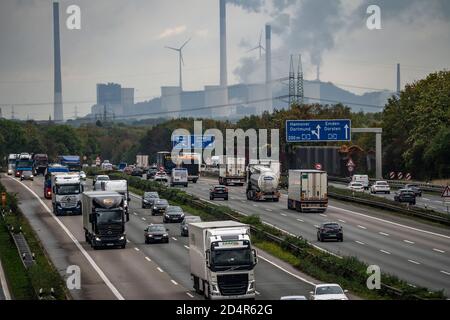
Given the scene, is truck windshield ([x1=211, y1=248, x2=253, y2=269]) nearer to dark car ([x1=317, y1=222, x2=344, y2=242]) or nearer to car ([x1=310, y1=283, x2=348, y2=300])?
car ([x1=310, y1=283, x2=348, y2=300])

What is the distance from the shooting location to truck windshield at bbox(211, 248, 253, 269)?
44.6 metres

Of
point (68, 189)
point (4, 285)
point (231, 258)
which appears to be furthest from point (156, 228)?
point (231, 258)

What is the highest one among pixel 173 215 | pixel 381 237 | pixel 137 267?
pixel 173 215

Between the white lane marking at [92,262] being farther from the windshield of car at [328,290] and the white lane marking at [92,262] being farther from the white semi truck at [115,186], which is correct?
the windshield of car at [328,290]

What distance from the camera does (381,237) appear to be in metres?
74.4

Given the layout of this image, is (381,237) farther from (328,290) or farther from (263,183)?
(328,290)

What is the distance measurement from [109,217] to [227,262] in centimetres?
2339

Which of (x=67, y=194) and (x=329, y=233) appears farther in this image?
(x=67, y=194)

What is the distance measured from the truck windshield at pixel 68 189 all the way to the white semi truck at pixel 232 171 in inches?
1616

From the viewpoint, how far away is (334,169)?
153 m

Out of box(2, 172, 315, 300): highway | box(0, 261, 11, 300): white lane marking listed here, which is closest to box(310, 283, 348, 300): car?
box(2, 172, 315, 300): highway

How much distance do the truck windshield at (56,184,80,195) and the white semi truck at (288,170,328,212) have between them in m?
18.3

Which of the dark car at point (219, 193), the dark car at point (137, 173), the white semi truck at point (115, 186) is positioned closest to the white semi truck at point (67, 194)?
the white semi truck at point (115, 186)
